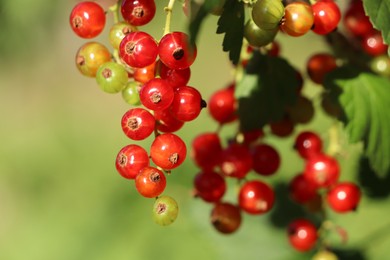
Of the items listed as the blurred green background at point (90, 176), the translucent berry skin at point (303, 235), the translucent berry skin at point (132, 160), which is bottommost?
the blurred green background at point (90, 176)

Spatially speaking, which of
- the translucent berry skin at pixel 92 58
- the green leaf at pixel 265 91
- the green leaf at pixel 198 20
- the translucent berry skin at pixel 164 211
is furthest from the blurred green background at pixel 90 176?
the green leaf at pixel 198 20

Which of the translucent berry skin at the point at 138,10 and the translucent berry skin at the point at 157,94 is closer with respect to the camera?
the translucent berry skin at the point at 157,94

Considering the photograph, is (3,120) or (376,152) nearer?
(376,152)

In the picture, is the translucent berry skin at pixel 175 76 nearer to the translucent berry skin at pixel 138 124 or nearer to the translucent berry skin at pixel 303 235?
the translucent berry skin at pixel 138 124

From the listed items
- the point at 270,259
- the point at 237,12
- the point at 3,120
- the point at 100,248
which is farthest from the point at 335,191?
the point at 3,120

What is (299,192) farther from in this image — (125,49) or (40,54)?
(40,54)

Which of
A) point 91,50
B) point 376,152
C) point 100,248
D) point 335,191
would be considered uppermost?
point 91,50

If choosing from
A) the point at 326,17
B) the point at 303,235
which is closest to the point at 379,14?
the point at 326,17
